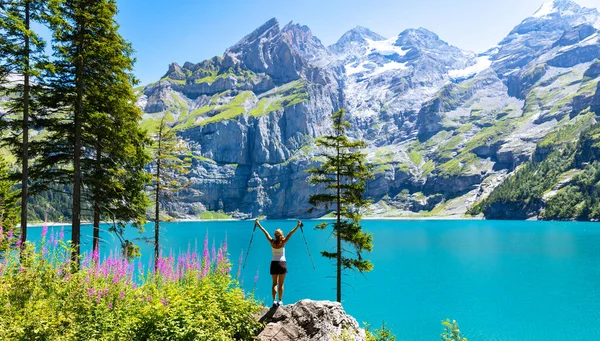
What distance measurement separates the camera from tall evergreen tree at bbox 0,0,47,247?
14.7 meters

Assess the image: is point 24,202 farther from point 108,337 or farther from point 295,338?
point 295,338

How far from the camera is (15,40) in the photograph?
15102mm

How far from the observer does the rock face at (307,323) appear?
35.1 feet

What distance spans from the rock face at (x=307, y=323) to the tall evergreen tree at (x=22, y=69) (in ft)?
34.5

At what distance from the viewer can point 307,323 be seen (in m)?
11.2

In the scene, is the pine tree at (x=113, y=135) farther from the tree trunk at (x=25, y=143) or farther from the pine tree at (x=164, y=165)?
the pine tree at (x=164, y=165)

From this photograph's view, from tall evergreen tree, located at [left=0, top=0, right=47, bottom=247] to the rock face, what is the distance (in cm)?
1053

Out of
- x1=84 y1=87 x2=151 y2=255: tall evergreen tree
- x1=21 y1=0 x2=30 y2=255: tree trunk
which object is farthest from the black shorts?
x1=21 y1=0 x2=30 y2=255: tree trunk

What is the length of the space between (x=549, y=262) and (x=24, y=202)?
273ft

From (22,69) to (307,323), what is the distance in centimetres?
1465

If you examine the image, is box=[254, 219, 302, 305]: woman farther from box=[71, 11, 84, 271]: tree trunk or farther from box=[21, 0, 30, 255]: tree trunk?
box=[21, 0, 30, 255]: tree trunk

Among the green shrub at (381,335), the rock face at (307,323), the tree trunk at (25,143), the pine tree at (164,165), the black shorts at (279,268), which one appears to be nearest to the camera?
the rock face at (307,323)

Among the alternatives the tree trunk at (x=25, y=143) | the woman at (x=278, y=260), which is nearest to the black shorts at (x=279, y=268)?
the woman at (x=278, y=260)

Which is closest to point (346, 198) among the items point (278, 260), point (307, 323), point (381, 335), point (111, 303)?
point (278, 260)
